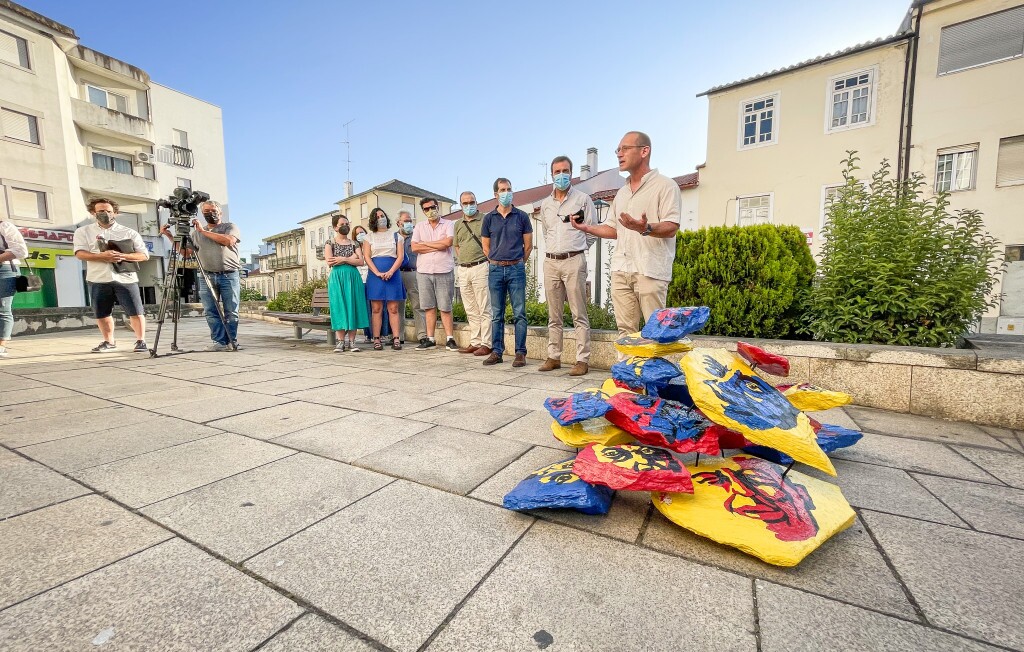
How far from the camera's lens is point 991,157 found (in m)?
10.8

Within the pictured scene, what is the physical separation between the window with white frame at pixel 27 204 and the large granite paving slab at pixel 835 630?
83.1ft

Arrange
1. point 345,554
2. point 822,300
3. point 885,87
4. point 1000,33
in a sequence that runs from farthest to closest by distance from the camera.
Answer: point 885,87 → point 1000,33 → point 822,300 → point 345,554

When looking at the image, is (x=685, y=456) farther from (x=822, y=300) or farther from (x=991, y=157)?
(x=991, y=157)

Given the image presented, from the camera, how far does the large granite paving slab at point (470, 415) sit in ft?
8.11

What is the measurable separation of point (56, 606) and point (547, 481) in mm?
1345

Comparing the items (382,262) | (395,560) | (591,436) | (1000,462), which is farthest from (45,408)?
(1000,462)

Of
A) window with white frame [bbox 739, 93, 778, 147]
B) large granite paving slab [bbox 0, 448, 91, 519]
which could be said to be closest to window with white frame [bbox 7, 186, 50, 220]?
large granite paving slab [bbox 0, 448, 91, 519]

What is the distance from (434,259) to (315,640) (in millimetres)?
4880

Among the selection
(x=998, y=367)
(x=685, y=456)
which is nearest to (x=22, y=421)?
(x=685, y=456)

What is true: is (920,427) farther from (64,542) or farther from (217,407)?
(217,407)

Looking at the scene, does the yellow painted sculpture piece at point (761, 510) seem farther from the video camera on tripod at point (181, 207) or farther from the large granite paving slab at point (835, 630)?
the video camera on tripod at point (181, 207)

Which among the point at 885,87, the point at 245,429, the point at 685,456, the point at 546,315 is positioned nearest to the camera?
the point at 685,456

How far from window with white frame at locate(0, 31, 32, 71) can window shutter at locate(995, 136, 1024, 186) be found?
33.6 meters

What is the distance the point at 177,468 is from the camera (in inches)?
72.2
